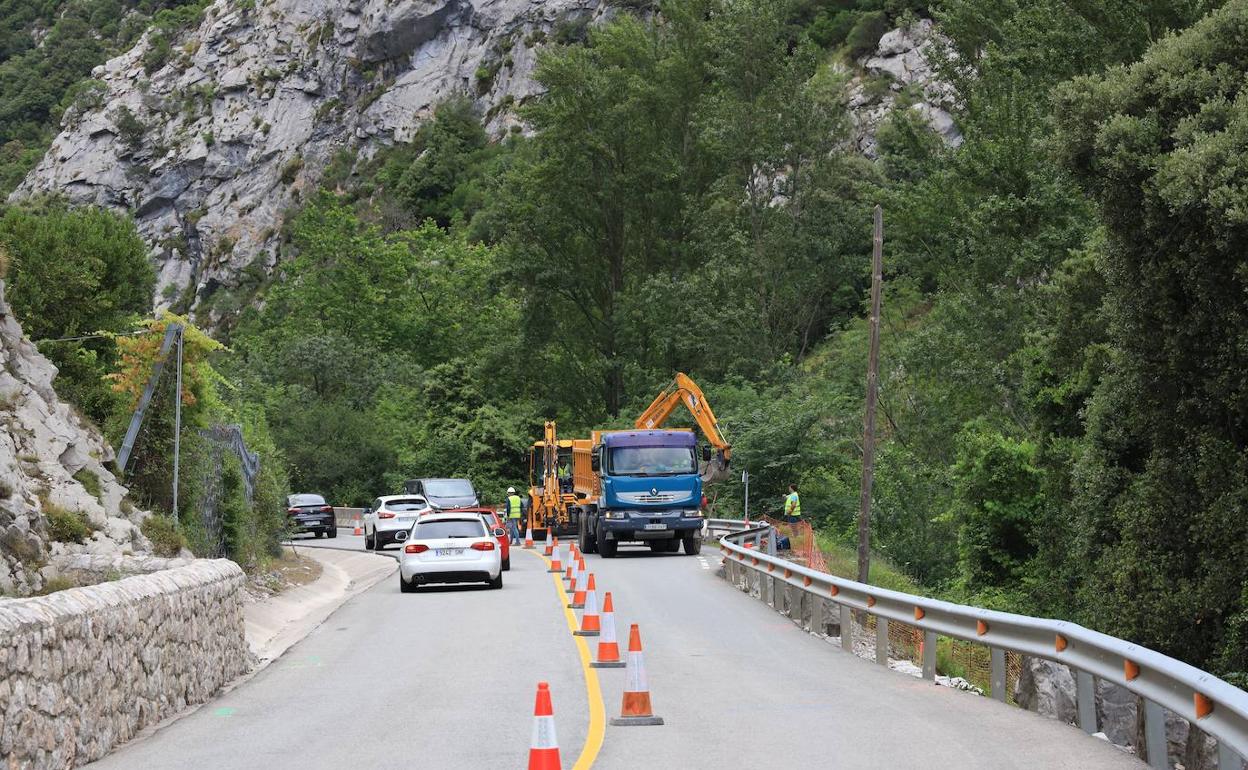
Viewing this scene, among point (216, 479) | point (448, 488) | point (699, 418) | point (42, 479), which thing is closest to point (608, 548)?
point (699, 418)

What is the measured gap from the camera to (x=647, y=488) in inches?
1416

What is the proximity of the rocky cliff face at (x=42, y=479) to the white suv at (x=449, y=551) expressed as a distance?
16.6ft

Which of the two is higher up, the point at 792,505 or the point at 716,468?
the point at 716,468

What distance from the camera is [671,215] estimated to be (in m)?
62.6

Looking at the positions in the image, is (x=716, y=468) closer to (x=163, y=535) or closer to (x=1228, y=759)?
(x=163, y=535)

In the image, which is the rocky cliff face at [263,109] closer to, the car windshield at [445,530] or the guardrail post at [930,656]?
the car windshield at [445,530]

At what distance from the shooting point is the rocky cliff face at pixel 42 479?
17.9 metres

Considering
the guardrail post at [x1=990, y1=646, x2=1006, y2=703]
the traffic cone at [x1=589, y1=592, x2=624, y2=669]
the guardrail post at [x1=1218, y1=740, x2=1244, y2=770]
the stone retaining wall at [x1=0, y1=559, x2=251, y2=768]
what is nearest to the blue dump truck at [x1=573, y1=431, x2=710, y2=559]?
the traffic cone at [x1=589, y1=592, x2=624, y2=669]

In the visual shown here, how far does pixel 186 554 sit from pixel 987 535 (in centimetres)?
1780

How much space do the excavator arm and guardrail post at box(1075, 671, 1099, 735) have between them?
2571 centimetres

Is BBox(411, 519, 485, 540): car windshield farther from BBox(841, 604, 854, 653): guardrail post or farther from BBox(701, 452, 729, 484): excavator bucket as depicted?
BBox(701, 452, 729, 484): excavator bucket

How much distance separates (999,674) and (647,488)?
23.3 m

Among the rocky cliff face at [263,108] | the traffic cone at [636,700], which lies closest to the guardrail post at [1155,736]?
the traffic cone at [636,700]

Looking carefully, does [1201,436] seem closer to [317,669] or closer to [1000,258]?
[317,669]
